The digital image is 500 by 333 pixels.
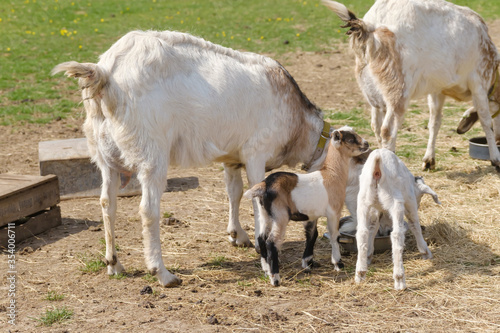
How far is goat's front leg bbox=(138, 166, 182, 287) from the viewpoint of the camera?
509cm

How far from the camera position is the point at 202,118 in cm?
529

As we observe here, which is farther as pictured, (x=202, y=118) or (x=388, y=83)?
(x=388, y=83)

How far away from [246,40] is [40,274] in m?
11.1

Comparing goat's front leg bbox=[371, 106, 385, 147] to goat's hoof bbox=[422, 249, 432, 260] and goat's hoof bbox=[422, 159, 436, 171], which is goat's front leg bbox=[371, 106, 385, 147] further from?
goat's hoof bbox=[422, 249, 432, 260]

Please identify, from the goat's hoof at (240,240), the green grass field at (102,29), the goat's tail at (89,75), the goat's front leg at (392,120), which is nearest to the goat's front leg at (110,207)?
the goat's tail at (89,75)

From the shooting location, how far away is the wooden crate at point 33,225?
6.16m

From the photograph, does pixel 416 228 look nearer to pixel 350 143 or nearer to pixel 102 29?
pixel 350 143

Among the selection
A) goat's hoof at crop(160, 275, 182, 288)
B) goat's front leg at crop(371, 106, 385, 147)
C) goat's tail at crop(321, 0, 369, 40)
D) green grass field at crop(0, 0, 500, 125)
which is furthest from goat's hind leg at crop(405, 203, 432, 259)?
green grass field at crop(0, 0, 500, 125)

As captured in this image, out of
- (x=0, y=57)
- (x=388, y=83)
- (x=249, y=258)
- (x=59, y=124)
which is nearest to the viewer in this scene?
(x=249, y=258)

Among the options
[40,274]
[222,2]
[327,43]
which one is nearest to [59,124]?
[40,274]

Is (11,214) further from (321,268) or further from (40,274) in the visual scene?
(321,268)

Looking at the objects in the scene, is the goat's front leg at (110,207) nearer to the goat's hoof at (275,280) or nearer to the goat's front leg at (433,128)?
the goat's hoof at (275,280)

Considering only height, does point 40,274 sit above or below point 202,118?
below

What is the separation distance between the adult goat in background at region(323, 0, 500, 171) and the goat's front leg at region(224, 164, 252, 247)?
86.8 inches
